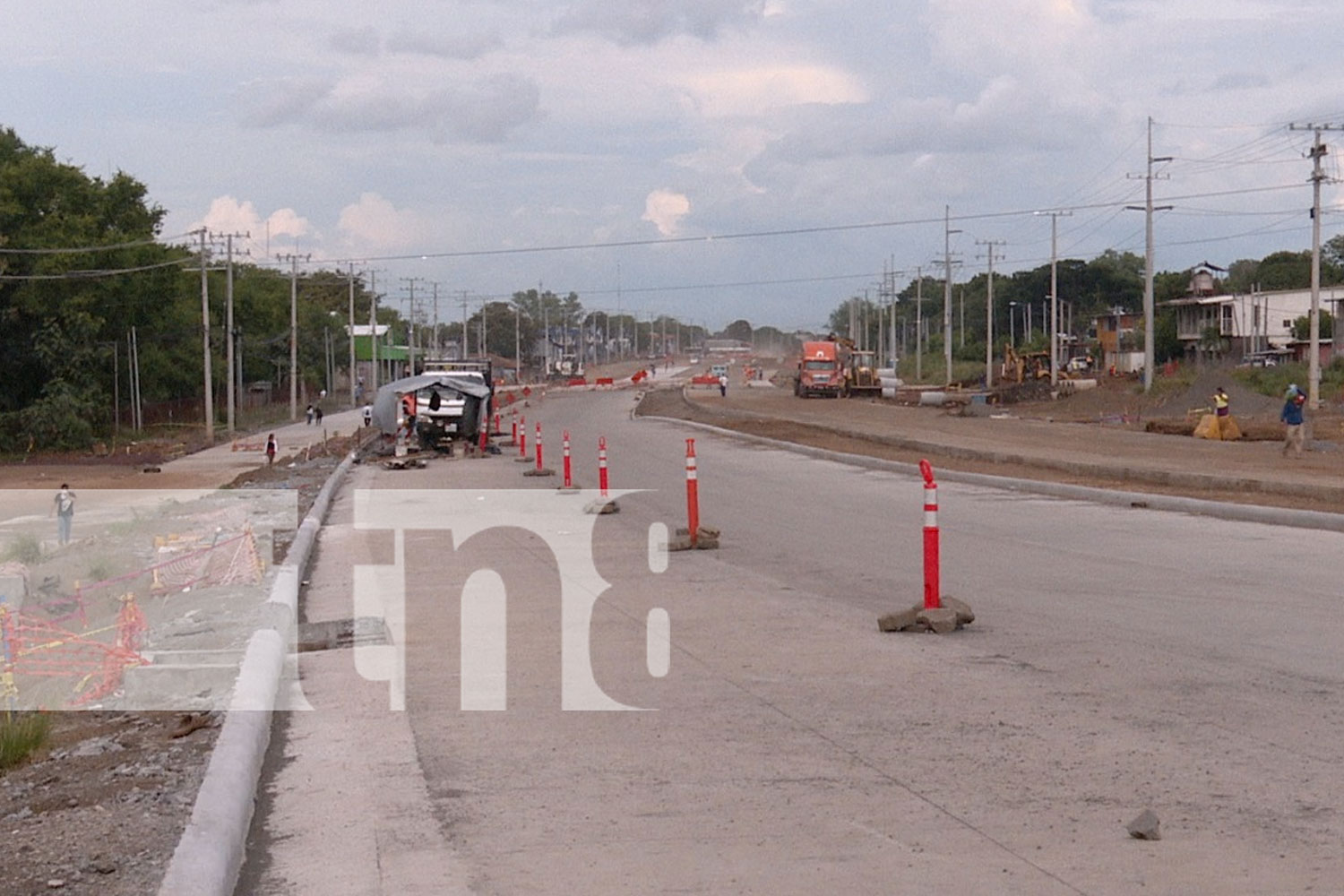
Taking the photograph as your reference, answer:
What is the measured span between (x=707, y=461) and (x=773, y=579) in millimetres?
21515

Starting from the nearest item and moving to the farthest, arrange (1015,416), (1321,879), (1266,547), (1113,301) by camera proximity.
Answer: (1321,879) < (1266,547) < (1015,416) < (1113,301)

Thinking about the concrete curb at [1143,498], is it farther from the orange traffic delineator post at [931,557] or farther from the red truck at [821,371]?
the red truck at [821,371]

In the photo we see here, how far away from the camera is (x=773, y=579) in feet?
50.6

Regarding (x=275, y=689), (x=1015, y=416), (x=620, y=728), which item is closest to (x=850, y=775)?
(x=620, y=728)

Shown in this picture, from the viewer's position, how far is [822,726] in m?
8.66

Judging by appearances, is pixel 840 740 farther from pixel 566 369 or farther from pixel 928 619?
pixel 566 369

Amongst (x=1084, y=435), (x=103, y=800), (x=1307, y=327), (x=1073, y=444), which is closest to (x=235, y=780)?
(x=103, y=800)

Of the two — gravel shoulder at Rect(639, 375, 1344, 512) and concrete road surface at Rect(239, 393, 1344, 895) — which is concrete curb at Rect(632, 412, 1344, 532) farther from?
concrete road surface at Rect(239, 393, 1344, 895)

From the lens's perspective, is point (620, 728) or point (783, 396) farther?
point (783, 396)

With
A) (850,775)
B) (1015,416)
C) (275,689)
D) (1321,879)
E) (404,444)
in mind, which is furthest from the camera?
(1015,416)

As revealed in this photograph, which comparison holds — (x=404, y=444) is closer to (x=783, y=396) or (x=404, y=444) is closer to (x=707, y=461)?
(x=707, y=461)

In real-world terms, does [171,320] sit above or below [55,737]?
above

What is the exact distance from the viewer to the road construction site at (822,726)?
622 cm

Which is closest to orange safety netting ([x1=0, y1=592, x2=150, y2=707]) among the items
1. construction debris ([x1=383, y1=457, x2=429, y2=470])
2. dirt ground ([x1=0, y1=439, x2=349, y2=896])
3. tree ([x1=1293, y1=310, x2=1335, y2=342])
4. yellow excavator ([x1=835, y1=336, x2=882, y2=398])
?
dirt ground ([x1=0, y1=439, x2=349, y2=896])
